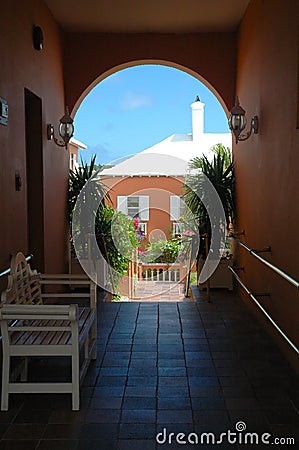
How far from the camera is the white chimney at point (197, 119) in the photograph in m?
12.6

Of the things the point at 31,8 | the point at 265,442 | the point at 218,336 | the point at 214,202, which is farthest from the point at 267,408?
the point at 31,8

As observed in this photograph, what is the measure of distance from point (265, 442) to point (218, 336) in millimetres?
1787

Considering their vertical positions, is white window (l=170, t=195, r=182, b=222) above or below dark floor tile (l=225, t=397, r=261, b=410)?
above

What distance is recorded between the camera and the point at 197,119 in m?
12.8

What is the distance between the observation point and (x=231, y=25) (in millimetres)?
5926

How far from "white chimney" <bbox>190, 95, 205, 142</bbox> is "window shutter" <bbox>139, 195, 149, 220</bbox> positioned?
2098mm

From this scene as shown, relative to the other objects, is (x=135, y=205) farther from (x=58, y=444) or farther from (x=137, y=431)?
(x=58, y=444)

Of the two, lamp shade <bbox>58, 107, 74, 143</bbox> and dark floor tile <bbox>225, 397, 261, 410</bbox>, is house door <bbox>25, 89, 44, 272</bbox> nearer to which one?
lamp shade <bbox>58, 107, 74, 143</bbox>

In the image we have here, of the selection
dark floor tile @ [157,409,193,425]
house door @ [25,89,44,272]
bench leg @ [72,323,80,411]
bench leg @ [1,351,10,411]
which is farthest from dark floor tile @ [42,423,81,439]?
house door @ [25,89,44,272]

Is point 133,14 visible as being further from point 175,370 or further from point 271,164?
point 175,370

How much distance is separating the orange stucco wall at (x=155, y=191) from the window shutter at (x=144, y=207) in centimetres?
10

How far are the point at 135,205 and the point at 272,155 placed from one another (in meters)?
8.40

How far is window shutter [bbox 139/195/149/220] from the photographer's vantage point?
12133 mm

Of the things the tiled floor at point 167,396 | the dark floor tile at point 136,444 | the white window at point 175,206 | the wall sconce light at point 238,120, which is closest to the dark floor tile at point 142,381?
the tiled floor at point 167,396
